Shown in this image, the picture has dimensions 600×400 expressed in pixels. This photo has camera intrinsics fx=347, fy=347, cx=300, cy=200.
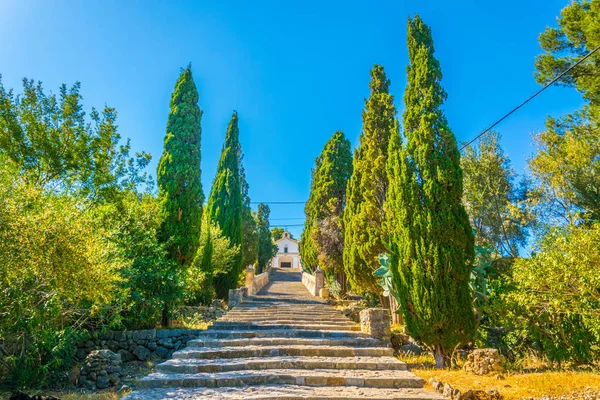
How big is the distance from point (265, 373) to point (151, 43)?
8.68 metres

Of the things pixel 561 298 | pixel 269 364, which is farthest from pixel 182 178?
pixel 561 298

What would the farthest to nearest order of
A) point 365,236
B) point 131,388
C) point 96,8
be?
point 365,236 < point 96,8 < point 131,388

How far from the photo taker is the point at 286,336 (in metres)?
8.69

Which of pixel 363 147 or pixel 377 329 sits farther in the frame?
pixel 363 147

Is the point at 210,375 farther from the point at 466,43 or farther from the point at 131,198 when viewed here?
the point at 466,43

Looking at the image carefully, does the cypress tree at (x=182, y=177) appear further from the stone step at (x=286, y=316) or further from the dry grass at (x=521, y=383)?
the dry grass at (x=521, y=383)

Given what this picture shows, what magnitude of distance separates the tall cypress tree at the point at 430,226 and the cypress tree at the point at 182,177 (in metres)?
6.15

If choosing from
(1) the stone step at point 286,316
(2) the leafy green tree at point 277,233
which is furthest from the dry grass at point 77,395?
(2) the leafy green tree at point 277,233

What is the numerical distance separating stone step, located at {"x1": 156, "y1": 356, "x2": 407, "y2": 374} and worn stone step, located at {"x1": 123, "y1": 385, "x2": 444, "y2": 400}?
80cm

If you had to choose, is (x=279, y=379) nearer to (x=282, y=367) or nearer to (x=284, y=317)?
(x=282, y=367)

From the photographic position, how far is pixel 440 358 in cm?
713

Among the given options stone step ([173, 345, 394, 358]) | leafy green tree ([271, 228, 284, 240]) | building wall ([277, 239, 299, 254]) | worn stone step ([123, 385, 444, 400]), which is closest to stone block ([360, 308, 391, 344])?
stone step ([173, 345, 394, 358])

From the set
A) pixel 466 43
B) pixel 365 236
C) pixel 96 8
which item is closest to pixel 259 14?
pixel 96 8

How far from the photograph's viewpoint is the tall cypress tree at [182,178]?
34.8ft
